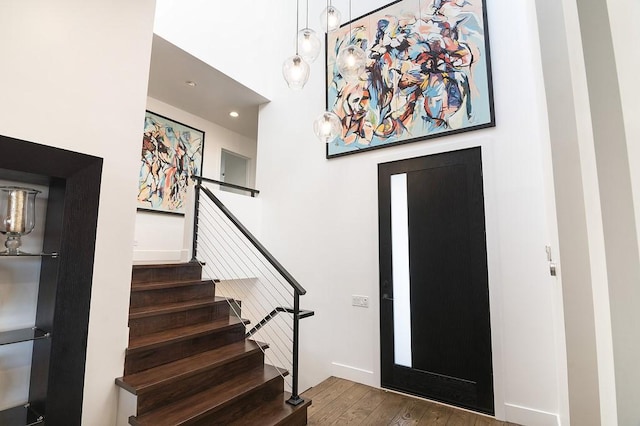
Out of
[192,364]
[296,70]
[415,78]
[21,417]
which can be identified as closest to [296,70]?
[296,70]

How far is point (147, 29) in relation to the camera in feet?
8.06

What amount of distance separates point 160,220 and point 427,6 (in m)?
4.69

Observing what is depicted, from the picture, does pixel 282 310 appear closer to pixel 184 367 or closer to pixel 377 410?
pixel 184 367

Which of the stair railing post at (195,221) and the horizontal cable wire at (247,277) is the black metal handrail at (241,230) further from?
the horizontal cable wire at (247,277)

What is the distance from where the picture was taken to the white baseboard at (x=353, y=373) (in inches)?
133

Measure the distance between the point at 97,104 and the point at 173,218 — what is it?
311 cm

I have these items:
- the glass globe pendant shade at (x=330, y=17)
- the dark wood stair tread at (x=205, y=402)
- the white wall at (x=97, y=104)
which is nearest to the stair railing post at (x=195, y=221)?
the white wall at (x=97, y=104)

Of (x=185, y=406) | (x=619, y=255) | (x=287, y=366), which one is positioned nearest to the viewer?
(x=619, y=255)

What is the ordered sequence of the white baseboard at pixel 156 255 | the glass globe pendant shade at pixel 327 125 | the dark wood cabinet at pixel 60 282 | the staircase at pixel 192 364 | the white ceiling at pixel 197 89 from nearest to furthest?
the dark wood cabinet at pixel 60 282, the staircase at pixel 192 364, the glass globe pendant shade at pixel 327 125, the white ceiling at pixel 197 89, the white baseboard at pixel 156 255

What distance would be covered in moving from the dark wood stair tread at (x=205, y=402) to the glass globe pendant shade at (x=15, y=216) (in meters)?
1.32

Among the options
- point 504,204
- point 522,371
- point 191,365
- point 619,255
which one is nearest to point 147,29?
point 191,365

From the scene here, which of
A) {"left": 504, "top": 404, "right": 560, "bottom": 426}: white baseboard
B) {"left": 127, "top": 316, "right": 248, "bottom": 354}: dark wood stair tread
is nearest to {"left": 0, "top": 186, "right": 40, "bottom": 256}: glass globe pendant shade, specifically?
{"left": 127, "top": 316, "right": 248, "bottom": 354}: dark wood stair tread

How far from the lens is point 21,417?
175 cm

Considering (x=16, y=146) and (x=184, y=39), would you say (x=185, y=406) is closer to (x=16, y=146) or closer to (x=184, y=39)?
(x=16, y=146)
